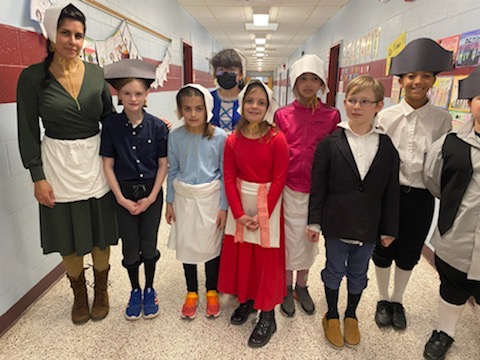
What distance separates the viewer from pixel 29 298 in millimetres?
1921

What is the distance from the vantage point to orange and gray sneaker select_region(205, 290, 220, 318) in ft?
5.98

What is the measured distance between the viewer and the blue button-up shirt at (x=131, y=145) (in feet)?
5.27

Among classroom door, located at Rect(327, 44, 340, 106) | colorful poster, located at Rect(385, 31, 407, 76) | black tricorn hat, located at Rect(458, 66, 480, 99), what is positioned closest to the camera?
black tricorn hat, located at Rect(458, 66, 480, 99)

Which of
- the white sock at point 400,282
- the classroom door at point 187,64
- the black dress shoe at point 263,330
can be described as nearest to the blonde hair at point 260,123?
the black dress shoe at point 263,330

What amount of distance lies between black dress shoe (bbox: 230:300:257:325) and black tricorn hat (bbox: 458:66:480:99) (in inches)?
57.6

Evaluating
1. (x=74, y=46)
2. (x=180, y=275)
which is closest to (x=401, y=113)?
(x=74, y=46)

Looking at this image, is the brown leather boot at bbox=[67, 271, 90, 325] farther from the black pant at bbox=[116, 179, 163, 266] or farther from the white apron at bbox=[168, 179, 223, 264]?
the white apron at bbox=[168, 179, 223, 264]

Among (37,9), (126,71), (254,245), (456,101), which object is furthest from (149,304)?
(456,101)

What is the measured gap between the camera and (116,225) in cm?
178

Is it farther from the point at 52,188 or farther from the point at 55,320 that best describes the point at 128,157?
the point at 55,320

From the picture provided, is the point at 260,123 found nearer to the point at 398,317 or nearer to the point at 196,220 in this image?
the point at 196,220

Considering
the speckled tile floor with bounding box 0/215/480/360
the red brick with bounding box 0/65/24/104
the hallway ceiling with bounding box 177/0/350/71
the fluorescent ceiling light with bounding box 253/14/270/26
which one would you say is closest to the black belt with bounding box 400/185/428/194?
the speckled tile floor with bounding box 0/215/480/360

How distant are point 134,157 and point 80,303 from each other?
900 mm

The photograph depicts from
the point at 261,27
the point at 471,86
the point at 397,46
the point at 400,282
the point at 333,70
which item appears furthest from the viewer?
the point at 261,27
